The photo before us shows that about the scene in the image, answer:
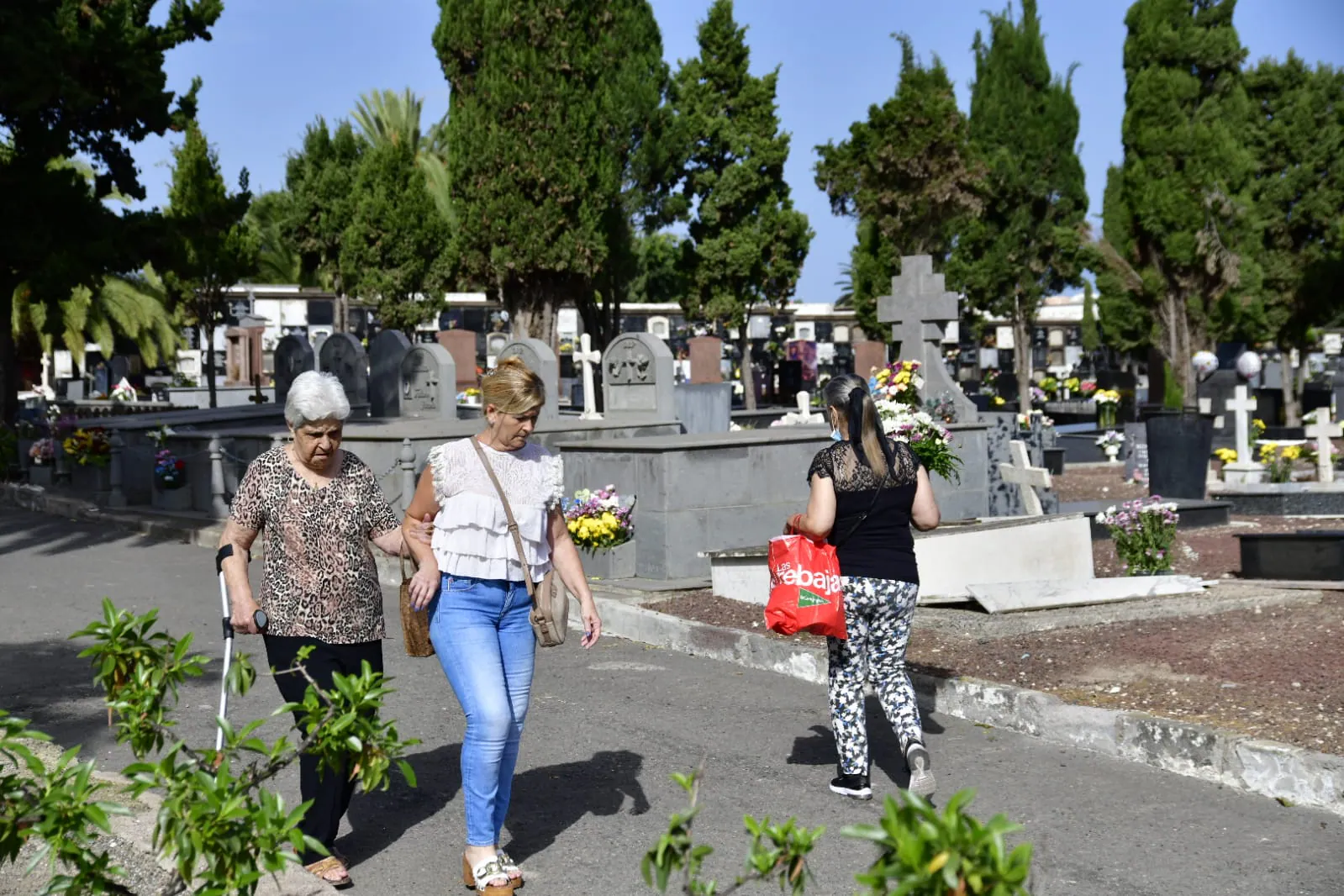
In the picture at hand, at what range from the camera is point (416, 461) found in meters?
13.6

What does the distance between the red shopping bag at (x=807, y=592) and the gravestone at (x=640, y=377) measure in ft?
39.5

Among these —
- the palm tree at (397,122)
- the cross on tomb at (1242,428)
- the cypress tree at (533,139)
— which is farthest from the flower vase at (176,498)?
the palm tree at (397,122)

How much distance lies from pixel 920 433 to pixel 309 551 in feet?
25.8

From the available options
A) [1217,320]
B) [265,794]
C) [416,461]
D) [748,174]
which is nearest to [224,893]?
[265,794]

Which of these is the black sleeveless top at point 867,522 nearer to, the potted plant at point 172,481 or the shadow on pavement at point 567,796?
the shadow on pavement at point 567,796

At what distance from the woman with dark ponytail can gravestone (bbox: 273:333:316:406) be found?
17432mm

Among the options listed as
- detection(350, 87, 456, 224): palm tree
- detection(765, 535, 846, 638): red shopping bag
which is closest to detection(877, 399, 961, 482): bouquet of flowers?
detection(765, 535, 846, 638): red shopping bag

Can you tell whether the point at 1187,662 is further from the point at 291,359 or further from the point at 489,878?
the point at 291,359

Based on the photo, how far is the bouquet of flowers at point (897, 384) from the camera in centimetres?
1266

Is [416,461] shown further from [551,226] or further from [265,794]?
[551,226]

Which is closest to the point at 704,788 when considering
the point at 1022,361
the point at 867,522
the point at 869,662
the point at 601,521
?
the point at 869,662

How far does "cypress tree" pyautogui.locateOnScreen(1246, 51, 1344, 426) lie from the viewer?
1326 inches

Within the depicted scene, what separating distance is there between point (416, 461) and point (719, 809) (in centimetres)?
861

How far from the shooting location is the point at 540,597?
4746 millimetres
